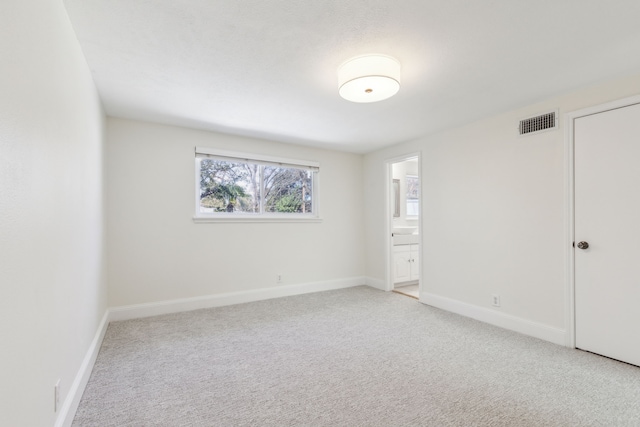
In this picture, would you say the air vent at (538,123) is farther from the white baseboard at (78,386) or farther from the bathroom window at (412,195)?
the white baseboard at (78,386)

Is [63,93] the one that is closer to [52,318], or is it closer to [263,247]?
[52,318]

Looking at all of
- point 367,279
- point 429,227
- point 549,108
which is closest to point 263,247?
point 367,279

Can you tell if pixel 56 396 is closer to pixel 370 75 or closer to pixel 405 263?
pixel 370 75

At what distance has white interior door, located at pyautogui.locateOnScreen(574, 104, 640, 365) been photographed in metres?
2.46

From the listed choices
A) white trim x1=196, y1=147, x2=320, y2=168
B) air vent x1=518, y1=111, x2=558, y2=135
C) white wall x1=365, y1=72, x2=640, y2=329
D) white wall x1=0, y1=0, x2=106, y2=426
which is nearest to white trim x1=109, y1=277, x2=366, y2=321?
white wall x1=0, y1=0, x2=106, y2=426

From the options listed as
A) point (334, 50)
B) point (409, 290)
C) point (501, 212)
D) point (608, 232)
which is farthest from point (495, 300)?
point (334, 50)

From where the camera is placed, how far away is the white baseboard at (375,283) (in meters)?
5.08

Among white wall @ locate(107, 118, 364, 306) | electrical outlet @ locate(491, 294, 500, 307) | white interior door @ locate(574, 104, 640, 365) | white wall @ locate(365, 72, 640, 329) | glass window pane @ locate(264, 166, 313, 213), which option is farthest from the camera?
A: glass window pane @ locate(264, 166, 313, 213)

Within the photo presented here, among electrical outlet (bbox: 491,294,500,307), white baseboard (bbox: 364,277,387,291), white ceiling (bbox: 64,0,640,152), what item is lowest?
white baseboard (bbox: 364,277,387,291)

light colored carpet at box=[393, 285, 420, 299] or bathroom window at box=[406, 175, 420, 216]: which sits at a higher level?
bathroom window at box=[406, 175, 420, 216]

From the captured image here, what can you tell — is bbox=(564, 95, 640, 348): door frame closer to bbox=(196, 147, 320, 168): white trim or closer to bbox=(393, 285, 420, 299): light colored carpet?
bbox=(393, 285, 420, 299): light colored carpet

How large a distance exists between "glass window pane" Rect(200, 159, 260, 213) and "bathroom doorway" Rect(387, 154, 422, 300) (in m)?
2.19

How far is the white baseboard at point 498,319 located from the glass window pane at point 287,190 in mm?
2293

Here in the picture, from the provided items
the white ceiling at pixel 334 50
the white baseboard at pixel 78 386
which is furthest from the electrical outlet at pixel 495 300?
the white baseboard at pixel 78 386
